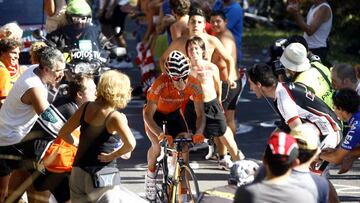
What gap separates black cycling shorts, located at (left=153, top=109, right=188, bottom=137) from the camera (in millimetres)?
10508

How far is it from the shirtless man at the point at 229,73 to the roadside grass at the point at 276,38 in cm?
756

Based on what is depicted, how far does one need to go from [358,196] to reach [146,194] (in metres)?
2.34

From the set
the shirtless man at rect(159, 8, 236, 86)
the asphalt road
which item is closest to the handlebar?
the asphalt road

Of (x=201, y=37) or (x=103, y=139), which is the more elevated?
(x=103, y=139)

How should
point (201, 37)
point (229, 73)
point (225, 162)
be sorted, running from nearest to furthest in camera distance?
point (201, 37), point (225, 162), point (229, 73)

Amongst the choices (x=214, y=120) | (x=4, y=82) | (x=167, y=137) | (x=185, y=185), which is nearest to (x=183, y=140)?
(x=167, y=137)

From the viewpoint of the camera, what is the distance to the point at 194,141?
9844 millimetres

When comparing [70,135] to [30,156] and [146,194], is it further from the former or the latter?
[146,194]

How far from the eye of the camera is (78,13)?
14203mm

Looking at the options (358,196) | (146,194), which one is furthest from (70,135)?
(358,196)

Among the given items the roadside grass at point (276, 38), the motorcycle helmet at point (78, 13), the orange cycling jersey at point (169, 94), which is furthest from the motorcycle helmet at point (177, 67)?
the roadside grass at point (276, 38)

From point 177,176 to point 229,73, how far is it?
127 inches

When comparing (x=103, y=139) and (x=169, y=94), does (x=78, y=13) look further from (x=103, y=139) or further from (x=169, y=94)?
(x=103, y=139)

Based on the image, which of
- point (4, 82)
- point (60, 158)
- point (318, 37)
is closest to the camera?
point (60, 158)
